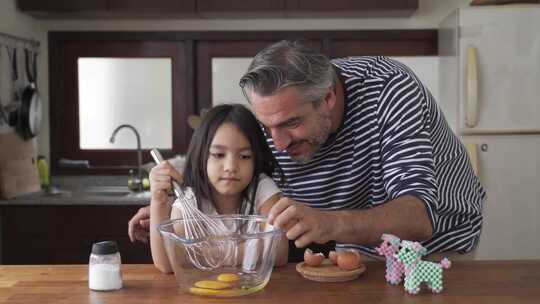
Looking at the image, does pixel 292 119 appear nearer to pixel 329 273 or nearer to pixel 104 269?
pixel 329 273

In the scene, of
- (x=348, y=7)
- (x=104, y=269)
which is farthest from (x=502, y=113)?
(x=104, y=269)

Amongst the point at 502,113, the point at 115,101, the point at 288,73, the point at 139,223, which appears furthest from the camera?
the point at 115,101

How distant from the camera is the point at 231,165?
172 centimetres

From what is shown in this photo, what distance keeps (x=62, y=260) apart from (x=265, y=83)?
6.48 feet

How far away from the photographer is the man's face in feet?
5.14

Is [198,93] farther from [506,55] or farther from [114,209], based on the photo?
[506,55]

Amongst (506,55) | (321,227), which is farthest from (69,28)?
(321,227)

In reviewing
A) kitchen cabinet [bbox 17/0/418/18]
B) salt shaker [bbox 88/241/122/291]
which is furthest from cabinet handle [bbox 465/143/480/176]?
salt shaker [bbox 88/241/122/291]

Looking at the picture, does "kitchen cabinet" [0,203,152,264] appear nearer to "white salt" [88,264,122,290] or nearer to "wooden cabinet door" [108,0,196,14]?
"wooden cabinet door" [108,0,196,14]

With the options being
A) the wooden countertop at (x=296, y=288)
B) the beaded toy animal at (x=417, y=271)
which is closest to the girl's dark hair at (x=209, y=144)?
the wooden countertop at (x=296, y=288)

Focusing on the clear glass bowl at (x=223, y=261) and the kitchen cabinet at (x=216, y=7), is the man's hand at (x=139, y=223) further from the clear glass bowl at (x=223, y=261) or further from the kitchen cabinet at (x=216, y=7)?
the kitchen cabinet at (x=216, y=7)

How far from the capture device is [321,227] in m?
1.38

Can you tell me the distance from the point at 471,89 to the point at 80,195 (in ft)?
6.40

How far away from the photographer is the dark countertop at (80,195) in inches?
123
